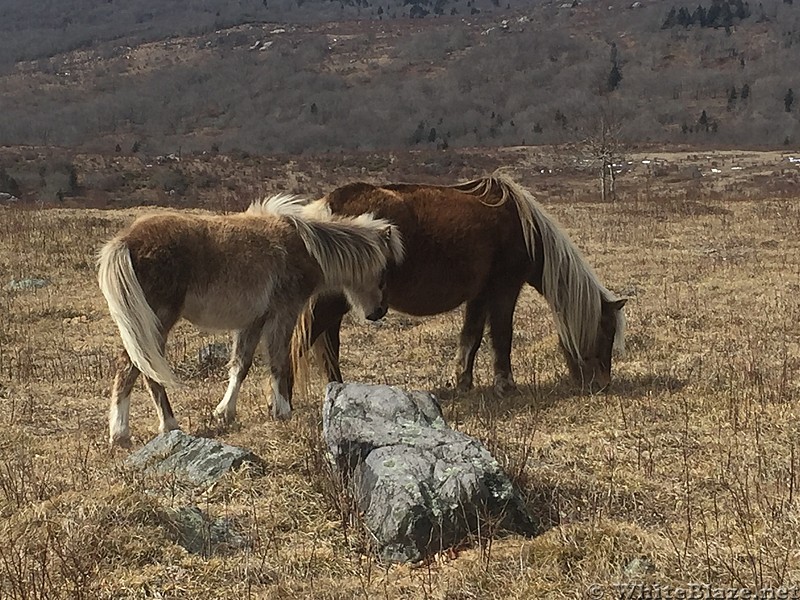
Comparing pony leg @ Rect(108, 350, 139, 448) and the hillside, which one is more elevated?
the hillside

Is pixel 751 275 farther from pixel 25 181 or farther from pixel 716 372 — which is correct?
pixel 25 181

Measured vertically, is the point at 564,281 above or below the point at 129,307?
below

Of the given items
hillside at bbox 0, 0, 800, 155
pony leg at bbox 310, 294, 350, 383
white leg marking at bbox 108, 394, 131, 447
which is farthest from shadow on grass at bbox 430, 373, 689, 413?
hillside at bbox 0, 0, 800, 155

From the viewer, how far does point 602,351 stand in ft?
25.2

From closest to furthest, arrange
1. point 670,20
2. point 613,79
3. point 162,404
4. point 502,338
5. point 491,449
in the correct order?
point 491,449
point 162,404
point 502,338
point 613,79
point 670,20

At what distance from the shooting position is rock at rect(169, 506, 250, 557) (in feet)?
12.9

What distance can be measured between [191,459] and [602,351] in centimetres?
420

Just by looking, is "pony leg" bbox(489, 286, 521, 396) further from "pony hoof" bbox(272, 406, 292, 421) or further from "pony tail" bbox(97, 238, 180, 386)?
"pony tail" bbox(97, 238, 180, 386)

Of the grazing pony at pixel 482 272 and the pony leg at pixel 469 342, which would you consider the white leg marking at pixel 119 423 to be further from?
the pony leg at pixel 469 342

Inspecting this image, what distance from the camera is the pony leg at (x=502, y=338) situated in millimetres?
7484

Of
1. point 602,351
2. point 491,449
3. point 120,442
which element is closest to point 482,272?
point 602,351

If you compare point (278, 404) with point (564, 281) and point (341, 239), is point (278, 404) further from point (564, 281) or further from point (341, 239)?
point (564, 281)

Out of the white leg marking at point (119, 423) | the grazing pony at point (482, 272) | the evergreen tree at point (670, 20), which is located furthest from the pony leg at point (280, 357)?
the evergreen tree at point (670, 20)

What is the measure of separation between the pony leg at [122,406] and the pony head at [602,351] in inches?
153
